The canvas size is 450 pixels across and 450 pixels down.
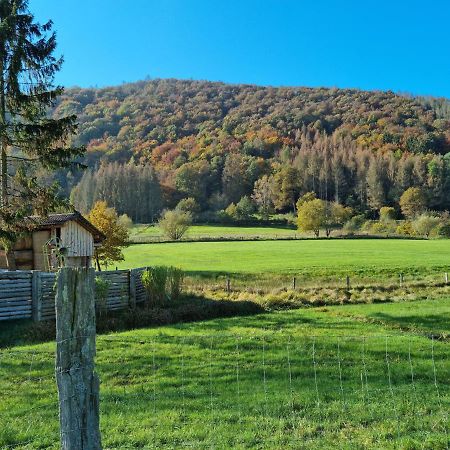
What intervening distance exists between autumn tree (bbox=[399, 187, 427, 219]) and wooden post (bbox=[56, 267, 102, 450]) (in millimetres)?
112602

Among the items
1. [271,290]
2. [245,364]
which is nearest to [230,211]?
[271,290]

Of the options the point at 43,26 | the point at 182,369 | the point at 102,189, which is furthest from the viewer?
the point at 102,189

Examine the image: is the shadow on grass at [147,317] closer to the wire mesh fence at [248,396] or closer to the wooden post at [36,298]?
the wooden post at [36,298]

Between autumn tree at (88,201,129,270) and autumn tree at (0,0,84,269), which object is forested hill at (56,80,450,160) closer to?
autumn tree at (88,201,129,270)

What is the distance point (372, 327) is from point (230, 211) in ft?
308

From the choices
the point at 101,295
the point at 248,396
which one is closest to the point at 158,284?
the point at 101,295

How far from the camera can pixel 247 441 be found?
19.3 ft

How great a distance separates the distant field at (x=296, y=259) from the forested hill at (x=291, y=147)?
2501 inches

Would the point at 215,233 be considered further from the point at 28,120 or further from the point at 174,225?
the point at 28,120

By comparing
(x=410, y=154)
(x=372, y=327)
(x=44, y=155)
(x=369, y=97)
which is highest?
(x=369, y=97)

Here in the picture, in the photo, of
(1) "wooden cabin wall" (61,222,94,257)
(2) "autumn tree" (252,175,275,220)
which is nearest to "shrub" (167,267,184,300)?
(1) "wooden cabin wall" (61,222,94,257)

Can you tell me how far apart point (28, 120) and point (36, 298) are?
749cm

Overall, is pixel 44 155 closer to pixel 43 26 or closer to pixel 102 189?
pixel 43 26

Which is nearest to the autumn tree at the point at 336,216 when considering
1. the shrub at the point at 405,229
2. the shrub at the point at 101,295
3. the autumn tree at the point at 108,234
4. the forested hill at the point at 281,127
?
the shrub at the point at 405,229
